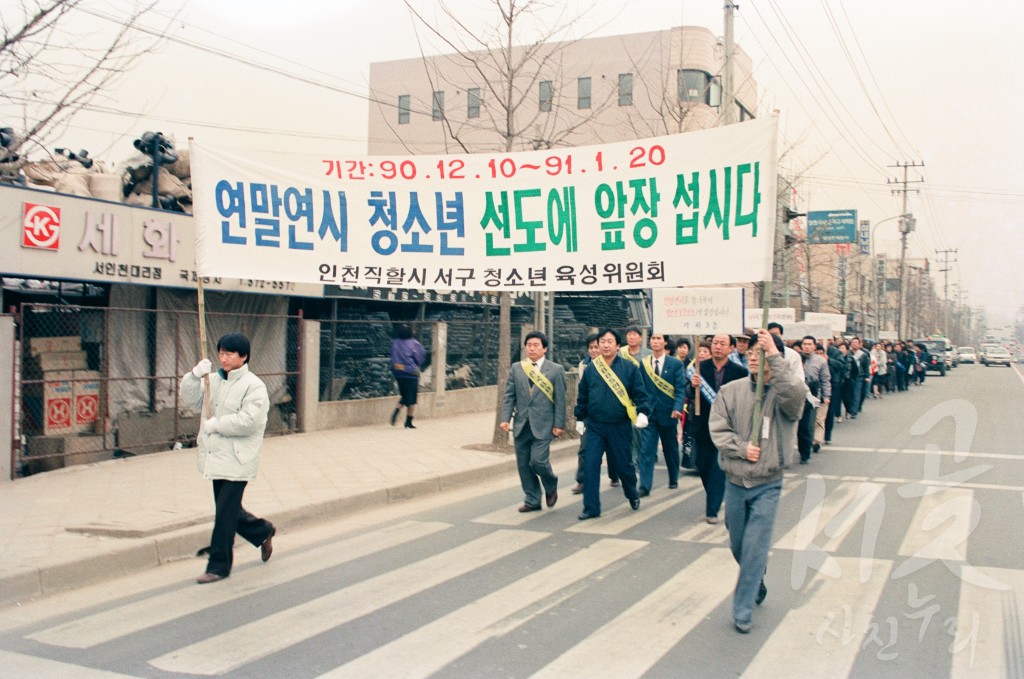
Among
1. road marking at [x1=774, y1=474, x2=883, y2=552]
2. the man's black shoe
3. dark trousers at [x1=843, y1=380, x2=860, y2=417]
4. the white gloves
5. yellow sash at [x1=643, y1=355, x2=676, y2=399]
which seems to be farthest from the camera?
dark trousers at [x1=843, y1=380, x2=860, y2=417]

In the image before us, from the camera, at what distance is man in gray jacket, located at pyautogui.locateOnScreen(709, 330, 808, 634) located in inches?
213

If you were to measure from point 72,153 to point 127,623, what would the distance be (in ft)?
32.3

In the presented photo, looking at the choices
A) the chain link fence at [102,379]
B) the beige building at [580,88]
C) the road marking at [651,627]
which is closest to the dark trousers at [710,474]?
the road marking at [651,627]

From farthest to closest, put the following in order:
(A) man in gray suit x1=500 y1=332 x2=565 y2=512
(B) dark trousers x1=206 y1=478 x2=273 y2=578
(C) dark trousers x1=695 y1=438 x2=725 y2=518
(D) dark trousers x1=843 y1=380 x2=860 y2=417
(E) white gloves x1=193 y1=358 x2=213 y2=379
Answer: (D) dark trousers x1=843 y1=380 x2=860 y2=417 < (A) man in gray suit x1=500 y1=332 x2=565 y2=512 < (C) dark trousers x1=695 y1=438 x2=725 y2=518 < (B) dark trousers x1=206 y1=478 x2=273 y2=578 < (E) white gloves x1=193 y1=358 x2=213 y2=379

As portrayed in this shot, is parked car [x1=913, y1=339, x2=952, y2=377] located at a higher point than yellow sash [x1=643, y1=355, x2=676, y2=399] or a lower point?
lower

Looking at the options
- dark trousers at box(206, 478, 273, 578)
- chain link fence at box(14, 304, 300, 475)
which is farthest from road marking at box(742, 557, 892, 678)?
chain link fence at box(14, 304, 300, 475)

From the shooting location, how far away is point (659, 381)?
34.1 ft

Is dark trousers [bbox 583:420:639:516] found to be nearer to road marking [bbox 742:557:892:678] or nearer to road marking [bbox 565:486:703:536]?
road marking [bbox 565:486:703:536]

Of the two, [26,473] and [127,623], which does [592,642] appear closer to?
[127,623]

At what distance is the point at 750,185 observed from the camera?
7301 mm

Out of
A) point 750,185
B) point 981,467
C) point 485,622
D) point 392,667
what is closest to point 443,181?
point 750,185

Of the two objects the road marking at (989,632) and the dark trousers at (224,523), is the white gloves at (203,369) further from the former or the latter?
the road marking at (989,632)

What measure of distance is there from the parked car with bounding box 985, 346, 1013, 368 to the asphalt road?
212ft

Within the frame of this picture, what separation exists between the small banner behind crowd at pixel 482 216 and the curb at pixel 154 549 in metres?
2.25
